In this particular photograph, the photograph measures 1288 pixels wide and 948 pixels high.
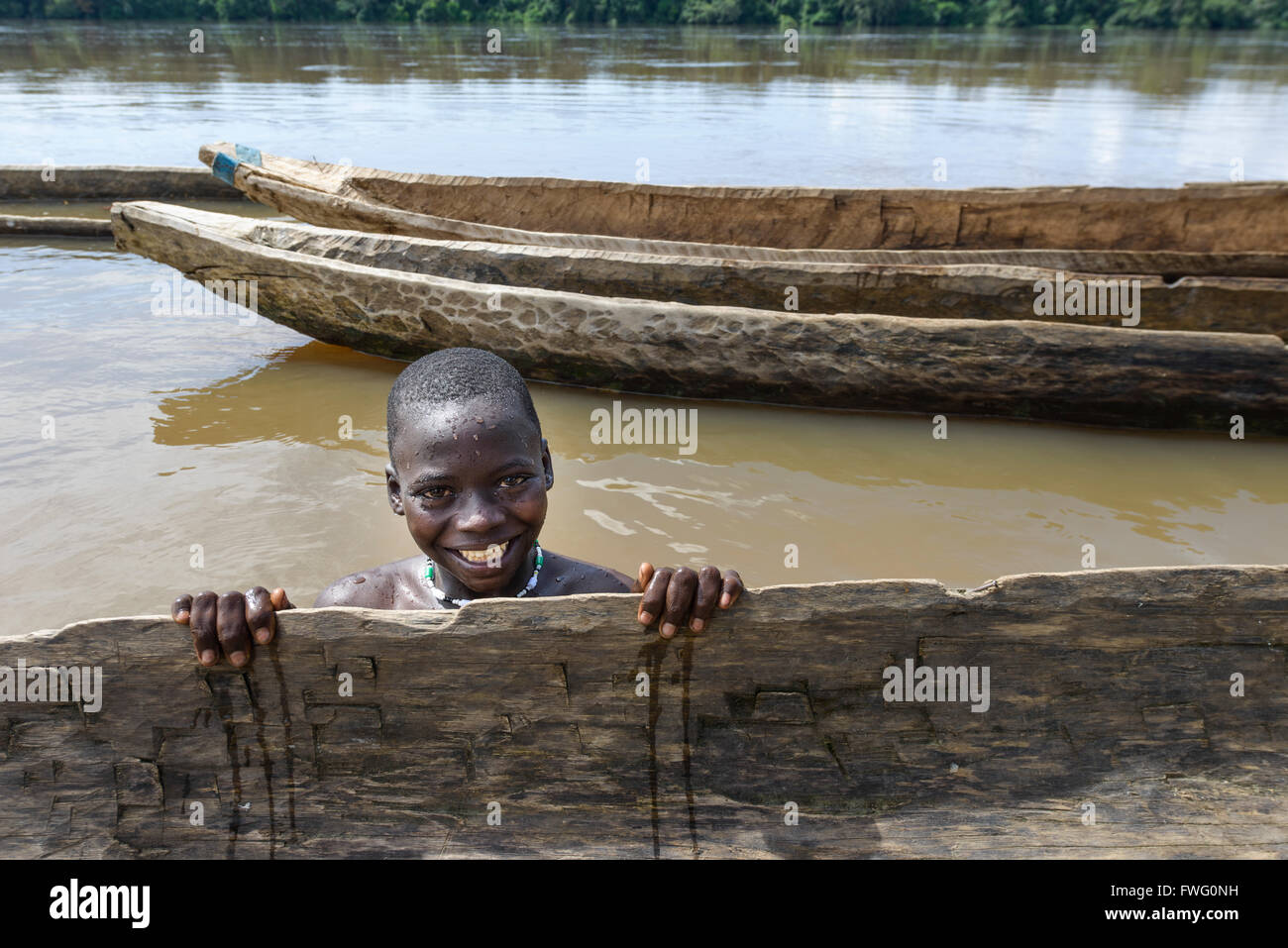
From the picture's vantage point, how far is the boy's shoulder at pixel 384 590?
2043 millimetres

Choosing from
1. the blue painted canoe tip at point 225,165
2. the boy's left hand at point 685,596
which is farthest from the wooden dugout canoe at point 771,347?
the boy's left hand at point 685,596

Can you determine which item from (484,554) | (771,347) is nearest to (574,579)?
(484,554)

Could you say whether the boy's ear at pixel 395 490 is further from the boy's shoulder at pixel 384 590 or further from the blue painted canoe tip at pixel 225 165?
the blue painted canoe tip at pixel 225 165

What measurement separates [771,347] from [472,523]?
2.61 m

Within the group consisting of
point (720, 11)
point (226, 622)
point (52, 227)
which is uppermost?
point (720, 11)

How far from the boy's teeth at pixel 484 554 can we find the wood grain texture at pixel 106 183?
806 centimetres

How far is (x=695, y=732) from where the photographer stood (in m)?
1.73

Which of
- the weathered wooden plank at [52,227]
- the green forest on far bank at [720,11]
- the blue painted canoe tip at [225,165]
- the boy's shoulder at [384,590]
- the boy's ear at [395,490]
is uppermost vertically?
the green forest on far bank at [720,11]

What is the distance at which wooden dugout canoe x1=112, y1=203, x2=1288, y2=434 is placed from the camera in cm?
385

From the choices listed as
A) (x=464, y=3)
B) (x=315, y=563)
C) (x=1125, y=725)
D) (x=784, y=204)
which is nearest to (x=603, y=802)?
(x=1125, y=725)

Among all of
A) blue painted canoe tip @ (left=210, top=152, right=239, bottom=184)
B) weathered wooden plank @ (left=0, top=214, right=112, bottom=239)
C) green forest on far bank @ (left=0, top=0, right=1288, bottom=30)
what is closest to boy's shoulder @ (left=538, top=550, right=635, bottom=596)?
blue painted canoe tip @ (left=210, top=152, right=239, bottom=184)

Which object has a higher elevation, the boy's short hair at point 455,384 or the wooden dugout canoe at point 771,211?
the wooden dugout canoe at point 771,211

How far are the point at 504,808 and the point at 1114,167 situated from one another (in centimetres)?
1135

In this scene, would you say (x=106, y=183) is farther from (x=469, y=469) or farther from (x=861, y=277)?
(x=469, y=469)
